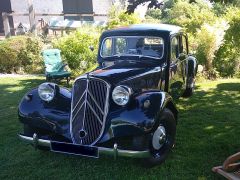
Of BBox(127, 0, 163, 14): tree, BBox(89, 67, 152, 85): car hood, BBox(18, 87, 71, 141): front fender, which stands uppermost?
BBox(127, 0, 163, 14): tree

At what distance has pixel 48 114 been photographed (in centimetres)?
428

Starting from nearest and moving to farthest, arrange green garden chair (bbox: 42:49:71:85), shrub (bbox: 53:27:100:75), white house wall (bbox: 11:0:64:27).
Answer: green garden chair (bbox: 42:49:71:85), shrub (bbox: 53:27:100:75), white house wall (bbox: 11:0:64:27)

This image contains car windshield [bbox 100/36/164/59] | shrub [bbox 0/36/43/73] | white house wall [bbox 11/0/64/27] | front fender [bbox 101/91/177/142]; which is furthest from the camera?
white house wall [bbox 11/0/64/27]

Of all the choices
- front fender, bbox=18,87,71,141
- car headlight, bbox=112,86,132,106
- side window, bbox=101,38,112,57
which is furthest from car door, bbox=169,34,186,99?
front fender, bbox=18,87,71,141

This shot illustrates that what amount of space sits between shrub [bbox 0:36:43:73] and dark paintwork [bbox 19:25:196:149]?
23.0 feet

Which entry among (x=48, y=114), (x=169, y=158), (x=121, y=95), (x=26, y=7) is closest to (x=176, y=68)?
(x=169, y=158)

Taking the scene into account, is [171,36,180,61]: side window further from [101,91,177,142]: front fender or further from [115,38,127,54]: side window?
[101,91,177,142]: front fender

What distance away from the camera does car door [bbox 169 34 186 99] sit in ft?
18.8

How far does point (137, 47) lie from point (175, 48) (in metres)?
0.88

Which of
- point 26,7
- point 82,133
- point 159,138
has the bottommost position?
point 159,138

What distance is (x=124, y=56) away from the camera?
18.0 ft

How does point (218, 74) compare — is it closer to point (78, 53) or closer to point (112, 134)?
point (78, 53)

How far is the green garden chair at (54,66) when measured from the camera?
29.8ft

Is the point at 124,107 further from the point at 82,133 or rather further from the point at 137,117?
the point at 82,133
